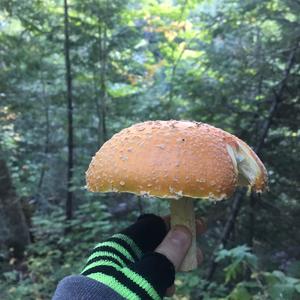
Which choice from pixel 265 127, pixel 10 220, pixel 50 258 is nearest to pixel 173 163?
Result: pixel 265 127

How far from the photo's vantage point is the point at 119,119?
820cm

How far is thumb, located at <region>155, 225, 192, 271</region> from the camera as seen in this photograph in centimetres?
215

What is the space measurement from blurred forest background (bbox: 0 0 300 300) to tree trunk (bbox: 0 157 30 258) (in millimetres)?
21

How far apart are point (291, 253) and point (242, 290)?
104 inches

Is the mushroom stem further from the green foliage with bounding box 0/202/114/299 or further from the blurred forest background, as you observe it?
the green foliage with bounding box 0/202/114/299

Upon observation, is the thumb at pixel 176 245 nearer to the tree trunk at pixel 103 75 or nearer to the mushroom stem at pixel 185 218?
the mushroom stem at pixel 185 218

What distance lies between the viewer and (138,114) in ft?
24.4

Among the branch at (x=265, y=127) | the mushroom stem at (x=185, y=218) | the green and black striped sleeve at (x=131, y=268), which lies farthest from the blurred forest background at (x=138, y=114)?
the green and black striped sleeve at (x=131, y=268)

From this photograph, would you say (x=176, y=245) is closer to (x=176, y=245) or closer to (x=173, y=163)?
(x=176, y=245)

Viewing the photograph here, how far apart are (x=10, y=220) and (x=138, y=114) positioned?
331cm

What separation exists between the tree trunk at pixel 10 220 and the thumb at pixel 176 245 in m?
6.05

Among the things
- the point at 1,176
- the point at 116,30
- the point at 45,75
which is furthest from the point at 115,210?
the point at 116,30

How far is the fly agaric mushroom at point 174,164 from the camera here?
6.48 ft

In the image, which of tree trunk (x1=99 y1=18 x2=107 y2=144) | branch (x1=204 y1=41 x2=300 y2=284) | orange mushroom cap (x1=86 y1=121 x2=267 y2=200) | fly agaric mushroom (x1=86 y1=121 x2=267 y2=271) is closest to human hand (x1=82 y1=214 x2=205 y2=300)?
fly agaric mushroom (x1=86 y1=121 x2=267 y2=271)
